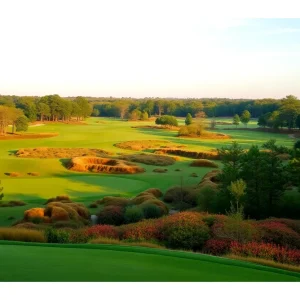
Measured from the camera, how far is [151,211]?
2664 centimetres

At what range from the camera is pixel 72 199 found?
33406 millimetres

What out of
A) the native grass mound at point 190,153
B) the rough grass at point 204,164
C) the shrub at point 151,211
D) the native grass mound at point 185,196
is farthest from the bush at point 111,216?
the native grass mound at point 190,153

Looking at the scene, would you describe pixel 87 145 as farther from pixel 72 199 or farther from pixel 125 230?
pixel 125 230

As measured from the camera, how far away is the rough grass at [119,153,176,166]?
182ft

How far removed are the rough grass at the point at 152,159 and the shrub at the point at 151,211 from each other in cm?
2779

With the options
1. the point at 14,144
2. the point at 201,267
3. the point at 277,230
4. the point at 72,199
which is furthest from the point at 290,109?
the point at 201,267

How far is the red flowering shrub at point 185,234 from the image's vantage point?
56.4 ft

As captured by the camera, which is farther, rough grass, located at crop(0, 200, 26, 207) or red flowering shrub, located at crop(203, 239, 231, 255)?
rough grass, located at crop(0, 200, 26, 207)

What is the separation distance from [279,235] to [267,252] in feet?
13.5

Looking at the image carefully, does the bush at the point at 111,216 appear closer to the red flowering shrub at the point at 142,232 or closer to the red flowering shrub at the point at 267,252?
the red flowering shrub at the point at 142,232

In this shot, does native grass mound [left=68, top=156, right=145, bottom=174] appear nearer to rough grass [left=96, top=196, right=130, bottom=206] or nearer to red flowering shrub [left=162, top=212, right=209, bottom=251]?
rough grass [left=96, top=196, right=130, bottom=206]

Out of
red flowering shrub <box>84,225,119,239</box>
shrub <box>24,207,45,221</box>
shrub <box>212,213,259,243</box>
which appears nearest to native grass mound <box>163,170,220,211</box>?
shrub <box>24,207,45,221</box>

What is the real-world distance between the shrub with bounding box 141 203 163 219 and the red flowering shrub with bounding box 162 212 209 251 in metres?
7.81

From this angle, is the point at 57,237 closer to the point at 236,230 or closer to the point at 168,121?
the point at 236,230
